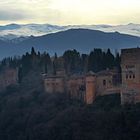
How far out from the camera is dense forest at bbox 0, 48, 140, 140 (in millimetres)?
36700

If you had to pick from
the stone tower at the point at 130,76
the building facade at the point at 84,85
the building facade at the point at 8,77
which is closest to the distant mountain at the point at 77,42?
the building facade at the point at 8,77

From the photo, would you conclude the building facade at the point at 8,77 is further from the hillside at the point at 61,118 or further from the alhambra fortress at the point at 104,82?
the alhambra fortress at the point at 104,82

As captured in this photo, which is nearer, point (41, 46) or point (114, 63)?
point (114, 63)

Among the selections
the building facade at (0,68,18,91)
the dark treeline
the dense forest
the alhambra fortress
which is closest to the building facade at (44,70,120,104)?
the alhambra fortress

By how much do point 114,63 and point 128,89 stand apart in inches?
264

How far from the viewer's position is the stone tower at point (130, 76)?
3794cm

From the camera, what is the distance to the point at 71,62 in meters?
50.2

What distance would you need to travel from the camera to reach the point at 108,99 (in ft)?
133

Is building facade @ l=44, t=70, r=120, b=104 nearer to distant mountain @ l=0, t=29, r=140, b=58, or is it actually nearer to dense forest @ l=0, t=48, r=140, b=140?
dense forest @ l=0, t=48, r=140, b=140

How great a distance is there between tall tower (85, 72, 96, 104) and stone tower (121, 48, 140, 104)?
139 inches

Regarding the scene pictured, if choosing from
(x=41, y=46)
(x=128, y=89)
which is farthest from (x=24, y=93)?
(x=41, y=46)

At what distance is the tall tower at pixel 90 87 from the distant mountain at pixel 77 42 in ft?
375

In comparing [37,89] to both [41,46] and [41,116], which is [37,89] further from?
[41,46]

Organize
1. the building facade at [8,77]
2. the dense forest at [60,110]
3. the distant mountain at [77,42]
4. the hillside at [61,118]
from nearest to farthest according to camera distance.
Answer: the hillside at [61,118] → the dense forest at [60,110] → the building facade at [8,77] → the distant mountain at [77,42]
